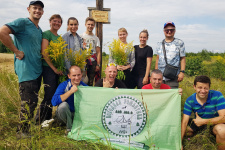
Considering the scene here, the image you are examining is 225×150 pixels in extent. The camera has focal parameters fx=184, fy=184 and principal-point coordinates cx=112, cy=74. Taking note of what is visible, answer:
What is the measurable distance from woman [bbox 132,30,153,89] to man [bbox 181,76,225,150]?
5.03ft

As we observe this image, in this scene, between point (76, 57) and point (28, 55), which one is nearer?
point (28, 55)

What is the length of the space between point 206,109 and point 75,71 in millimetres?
2913

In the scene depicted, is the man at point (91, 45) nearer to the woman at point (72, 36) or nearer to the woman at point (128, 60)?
the woman at point (72, 36)

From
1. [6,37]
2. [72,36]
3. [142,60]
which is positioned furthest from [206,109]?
[6,37]

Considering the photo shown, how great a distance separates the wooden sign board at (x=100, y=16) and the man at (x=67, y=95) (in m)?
2.83

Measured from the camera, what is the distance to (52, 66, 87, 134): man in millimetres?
Answer: 4059

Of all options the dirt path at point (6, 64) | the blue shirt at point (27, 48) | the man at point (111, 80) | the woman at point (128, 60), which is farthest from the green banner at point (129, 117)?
the dirt path at point (6, 64)

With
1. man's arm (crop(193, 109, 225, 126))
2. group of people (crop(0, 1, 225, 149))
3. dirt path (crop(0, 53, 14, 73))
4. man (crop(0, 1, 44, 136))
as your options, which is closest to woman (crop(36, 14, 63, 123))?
group of people (crop(0, 1, 225, 149))

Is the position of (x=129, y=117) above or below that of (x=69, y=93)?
below

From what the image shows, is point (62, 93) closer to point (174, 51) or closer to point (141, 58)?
point (141, 58)

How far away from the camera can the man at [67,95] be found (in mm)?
4059

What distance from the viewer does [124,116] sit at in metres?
3.83

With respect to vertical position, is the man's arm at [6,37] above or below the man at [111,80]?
above

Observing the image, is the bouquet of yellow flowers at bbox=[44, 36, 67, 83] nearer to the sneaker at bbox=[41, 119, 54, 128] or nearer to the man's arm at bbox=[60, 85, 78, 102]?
the man's arm at bbox=[60, 85, 78, 102]
